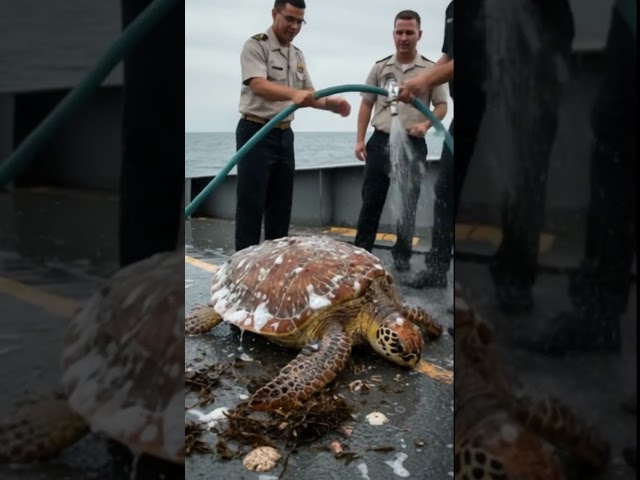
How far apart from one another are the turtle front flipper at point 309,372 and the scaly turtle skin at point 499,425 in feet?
4.53

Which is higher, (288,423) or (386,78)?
(386,78)

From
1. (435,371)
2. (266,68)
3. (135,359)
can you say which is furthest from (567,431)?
(266,68)

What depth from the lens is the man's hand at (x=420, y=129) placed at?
5.16 meters

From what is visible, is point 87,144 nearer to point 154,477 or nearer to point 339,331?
point 154,477

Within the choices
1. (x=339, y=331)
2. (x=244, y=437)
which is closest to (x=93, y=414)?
(x=244, y=437)

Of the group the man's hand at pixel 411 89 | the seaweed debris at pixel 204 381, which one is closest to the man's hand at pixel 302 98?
the man's hand at pixel 411 89

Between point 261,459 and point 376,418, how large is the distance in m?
0.58

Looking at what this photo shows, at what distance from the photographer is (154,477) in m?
1.02

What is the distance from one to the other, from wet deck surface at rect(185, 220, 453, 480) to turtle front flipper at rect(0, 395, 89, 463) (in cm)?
113

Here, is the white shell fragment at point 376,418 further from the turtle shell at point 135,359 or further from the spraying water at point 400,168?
the spraying water at point 400,168

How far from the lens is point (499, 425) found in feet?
3.86

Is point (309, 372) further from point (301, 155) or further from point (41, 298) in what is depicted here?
point (301, 155)

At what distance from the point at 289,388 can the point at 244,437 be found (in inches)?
12.9

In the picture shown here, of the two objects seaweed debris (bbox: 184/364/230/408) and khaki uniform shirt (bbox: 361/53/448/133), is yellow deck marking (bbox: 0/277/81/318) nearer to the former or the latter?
seaweed debris (bbox: 184/364/230/408)
